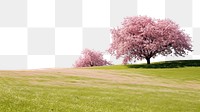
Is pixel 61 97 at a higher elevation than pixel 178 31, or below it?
below

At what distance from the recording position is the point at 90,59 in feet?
466

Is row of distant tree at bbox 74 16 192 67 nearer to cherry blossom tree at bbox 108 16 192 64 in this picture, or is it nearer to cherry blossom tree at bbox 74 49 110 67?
cherry blossom tree at bbox 108 16 192 64

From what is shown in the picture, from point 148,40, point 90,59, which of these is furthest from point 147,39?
point 90,59

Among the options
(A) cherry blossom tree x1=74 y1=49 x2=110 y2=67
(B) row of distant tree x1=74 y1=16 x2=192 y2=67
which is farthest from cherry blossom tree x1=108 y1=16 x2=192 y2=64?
(A) cherry blossom tree x1=74 y1=49 x2=110 y2=67

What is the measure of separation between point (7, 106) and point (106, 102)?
826cm

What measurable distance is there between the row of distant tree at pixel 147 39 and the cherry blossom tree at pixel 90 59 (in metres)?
40.6

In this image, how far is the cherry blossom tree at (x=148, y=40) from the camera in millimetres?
93938

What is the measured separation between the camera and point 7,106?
22.4m

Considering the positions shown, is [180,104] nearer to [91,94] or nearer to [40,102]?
[91,94]

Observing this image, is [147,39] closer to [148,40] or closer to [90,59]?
[148,40]

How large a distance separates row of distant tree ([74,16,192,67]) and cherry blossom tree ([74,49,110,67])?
4062 cm

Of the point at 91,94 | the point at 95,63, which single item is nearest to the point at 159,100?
the point at 91,94

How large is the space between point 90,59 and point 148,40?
4874 centimetres

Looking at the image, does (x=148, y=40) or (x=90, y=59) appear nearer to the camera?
(x=148, y=40)
